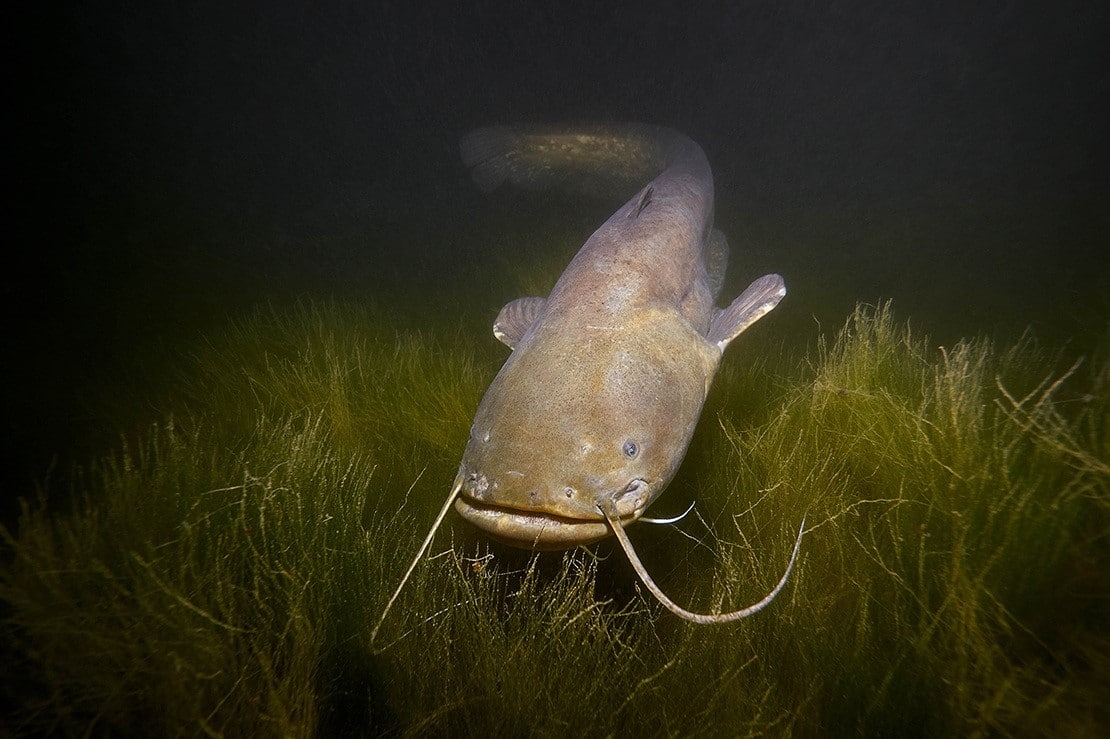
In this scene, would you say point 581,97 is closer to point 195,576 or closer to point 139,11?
point 139,11

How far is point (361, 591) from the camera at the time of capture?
1557 millimetres

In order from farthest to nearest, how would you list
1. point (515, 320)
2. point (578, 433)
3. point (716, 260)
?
point (716, 260) < point (515, 320) < point (578, 433)

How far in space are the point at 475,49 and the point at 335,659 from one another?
19163 mm

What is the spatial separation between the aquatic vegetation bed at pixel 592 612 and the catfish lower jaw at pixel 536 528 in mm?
132

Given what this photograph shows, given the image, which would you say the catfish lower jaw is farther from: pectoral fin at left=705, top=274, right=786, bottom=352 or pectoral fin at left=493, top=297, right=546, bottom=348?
pectoral fin at left=705, top=274, right=786, bottom=352

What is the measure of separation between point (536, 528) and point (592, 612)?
31 centimetres

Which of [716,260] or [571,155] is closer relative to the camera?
[716,260]

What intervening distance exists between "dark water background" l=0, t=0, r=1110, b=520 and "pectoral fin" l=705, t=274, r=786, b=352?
2119 mm

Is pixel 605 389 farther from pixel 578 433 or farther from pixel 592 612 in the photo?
pixel 592 612

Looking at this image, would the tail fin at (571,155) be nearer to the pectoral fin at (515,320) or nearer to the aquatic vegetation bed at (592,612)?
the pectoral fin at (515,320)

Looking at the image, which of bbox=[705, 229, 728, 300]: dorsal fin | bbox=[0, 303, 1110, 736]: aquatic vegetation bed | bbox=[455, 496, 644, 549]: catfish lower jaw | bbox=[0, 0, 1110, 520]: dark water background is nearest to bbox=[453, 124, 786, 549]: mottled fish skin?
bbox=[455, 496, 644, 549]: catfish lower jaw

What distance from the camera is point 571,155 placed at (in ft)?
20.1

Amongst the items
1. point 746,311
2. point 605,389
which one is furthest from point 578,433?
point 746,311

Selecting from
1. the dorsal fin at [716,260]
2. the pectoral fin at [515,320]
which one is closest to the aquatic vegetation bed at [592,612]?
the pectoral fin at [515,320]
